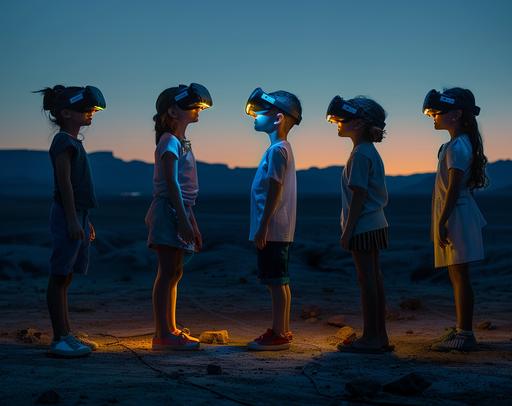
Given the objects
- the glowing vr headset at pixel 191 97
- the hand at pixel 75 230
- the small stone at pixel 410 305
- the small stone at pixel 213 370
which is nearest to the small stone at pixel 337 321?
the small stone at pixel 410 305

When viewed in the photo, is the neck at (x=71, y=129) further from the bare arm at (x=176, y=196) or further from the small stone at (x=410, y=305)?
the small stone at (x=410, y=305)

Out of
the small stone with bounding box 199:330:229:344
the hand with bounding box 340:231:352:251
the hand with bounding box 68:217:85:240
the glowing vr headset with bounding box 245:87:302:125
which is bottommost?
the small stone with bounding box 199:330:229:344

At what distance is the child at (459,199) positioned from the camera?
630 cm

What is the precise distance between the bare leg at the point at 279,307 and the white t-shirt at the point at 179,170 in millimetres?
1000

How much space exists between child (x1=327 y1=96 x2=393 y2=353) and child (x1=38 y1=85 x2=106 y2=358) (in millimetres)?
2010

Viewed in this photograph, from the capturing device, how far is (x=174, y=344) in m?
6.28

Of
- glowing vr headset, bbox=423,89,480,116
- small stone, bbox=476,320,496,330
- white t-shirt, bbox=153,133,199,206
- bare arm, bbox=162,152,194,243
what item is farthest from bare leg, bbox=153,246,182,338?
small stone, bbox=476,320,496,330

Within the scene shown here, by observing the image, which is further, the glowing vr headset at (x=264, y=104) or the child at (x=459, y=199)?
the glowing vr headset at (x=264, y=104)

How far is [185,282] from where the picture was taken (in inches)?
474

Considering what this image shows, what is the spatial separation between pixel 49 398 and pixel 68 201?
77.0 inches

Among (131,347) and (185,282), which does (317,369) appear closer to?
(131,347)

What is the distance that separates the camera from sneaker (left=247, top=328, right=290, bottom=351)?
6.28 metres

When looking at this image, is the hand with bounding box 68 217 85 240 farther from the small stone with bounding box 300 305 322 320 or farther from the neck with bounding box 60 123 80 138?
the small stone with bounding box 300 305 322 320

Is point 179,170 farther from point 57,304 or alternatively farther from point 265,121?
point 57,304
